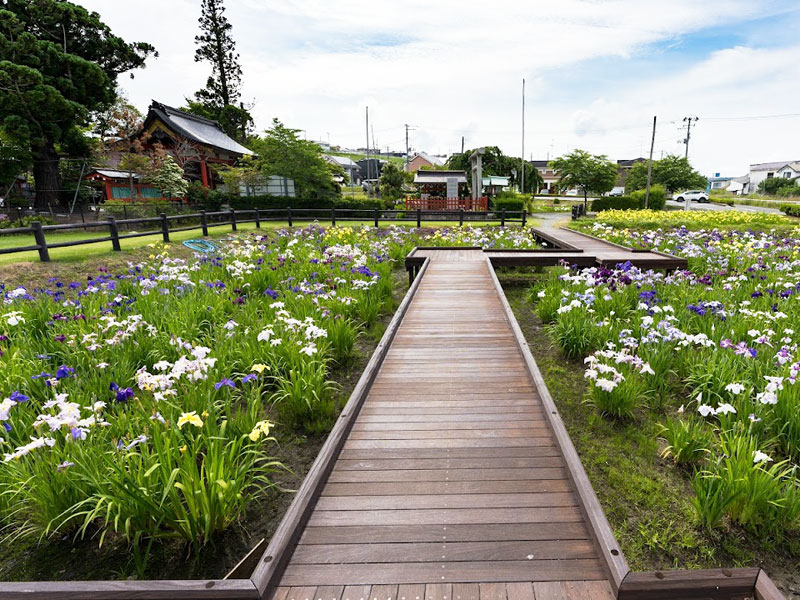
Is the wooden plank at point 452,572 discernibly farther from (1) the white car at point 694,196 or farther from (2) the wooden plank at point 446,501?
(1) the white car at point 694,196

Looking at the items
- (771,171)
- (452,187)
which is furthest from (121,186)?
(771,171)

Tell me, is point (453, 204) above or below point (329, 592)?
above

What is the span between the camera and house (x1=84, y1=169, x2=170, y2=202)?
24078mm

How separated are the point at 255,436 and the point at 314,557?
80 cm

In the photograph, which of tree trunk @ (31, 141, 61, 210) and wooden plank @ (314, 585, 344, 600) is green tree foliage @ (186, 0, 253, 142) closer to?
tree trunk @ (31, 141, 61, 210)

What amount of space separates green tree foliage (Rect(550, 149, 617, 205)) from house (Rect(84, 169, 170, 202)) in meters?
31.9

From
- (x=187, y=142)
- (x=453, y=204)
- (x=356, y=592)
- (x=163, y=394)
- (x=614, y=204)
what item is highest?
(x=187, y=142)

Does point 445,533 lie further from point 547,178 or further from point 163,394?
point 547,178

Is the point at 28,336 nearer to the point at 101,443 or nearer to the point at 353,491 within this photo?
the point at 101,443

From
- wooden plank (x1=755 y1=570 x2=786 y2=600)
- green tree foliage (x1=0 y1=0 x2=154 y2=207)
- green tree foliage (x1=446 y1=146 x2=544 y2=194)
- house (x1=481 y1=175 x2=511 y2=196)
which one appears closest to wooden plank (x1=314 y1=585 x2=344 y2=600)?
wooden plank (x1=755 y1=570 x2=786 y2=600)

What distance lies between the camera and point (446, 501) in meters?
2.35

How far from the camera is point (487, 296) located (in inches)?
266

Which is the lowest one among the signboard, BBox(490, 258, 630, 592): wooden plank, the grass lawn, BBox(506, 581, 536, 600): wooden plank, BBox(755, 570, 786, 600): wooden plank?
BBox(506, 581, 536, 600): wooden plank

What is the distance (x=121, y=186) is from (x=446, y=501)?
29.9 meters
